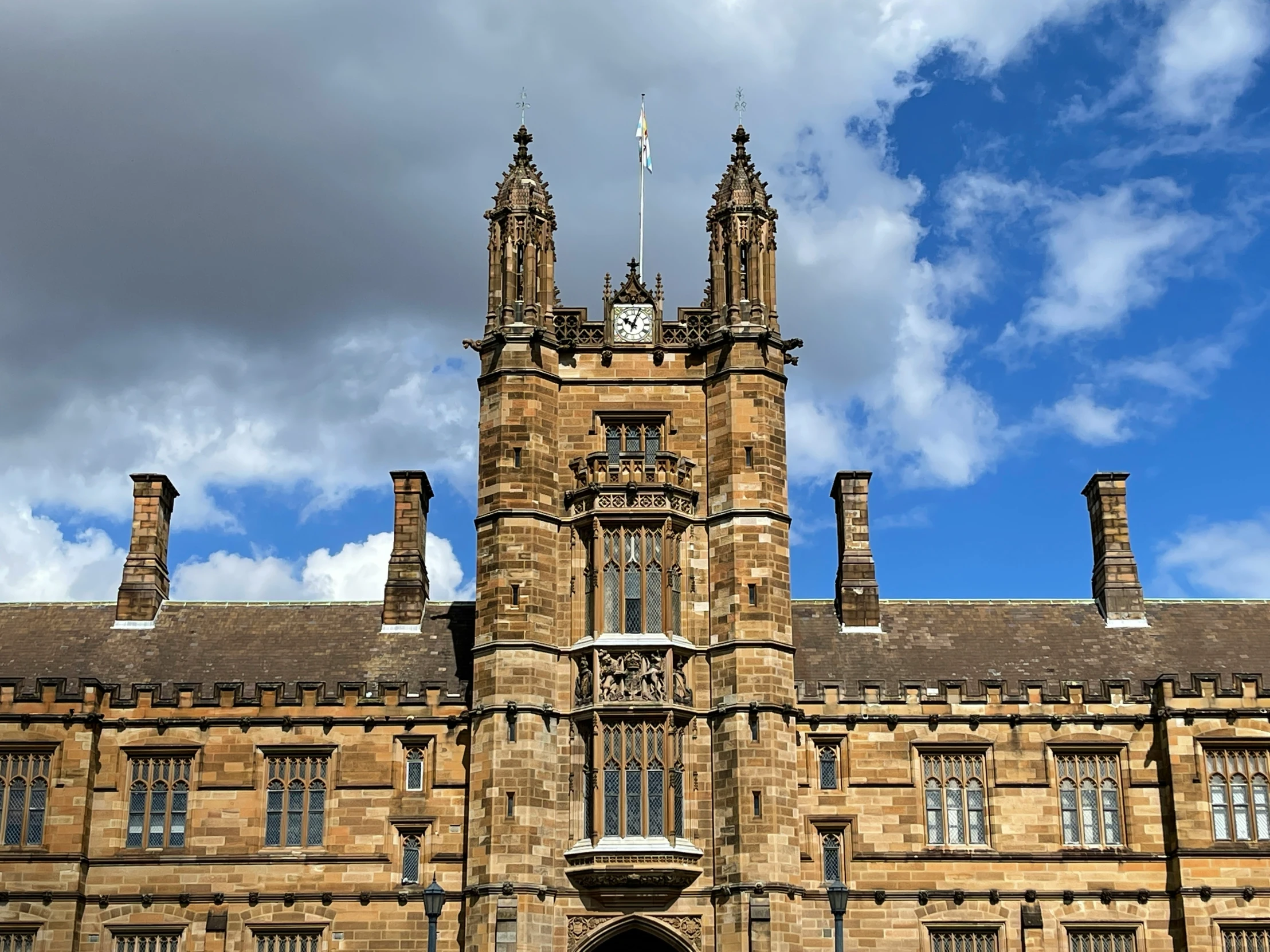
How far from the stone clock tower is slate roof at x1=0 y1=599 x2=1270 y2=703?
2.74 metres

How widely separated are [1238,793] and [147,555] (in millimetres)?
28214

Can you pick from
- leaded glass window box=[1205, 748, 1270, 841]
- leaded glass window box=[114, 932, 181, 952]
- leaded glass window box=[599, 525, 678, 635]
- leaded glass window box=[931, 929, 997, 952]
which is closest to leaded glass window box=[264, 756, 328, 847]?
leaded glass window box=[114, 932, 181, 952]

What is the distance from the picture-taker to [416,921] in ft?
123

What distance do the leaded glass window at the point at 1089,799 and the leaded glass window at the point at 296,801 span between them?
17.3 metres

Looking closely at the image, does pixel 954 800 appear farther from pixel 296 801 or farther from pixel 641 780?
pixel 296 801

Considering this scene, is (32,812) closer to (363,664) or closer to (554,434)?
(363,664)

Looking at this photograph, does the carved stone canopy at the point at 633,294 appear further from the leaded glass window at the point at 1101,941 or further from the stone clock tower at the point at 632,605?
the leaded glass window at the point at 1101,941

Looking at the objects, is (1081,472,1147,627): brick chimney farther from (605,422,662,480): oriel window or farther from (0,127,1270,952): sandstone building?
(605,422,662,480): oriel window

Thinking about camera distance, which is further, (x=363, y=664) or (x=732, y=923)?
(x=363, y=664)

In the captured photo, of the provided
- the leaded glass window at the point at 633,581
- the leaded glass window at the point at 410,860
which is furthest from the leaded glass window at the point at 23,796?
the leaded glass window at the point at 633,581

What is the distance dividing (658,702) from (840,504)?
10.1 meters

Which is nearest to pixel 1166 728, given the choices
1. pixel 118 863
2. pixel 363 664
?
pixel 363 664

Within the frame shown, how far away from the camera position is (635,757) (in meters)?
37.0

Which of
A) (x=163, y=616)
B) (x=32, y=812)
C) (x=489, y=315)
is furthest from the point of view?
(x=163, y=616)
